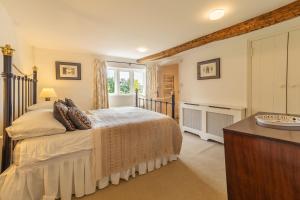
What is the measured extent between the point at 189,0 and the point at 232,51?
205 cm

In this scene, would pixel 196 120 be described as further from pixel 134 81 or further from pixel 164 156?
pixel 134 81

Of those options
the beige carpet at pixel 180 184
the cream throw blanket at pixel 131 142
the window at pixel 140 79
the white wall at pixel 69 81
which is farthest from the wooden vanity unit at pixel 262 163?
the window at pixel 140 79

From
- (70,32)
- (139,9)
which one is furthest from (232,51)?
(70,32)

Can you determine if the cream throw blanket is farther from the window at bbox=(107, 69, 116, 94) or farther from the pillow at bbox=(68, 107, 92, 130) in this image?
the window at bbox=(107, 69, 116, 94)

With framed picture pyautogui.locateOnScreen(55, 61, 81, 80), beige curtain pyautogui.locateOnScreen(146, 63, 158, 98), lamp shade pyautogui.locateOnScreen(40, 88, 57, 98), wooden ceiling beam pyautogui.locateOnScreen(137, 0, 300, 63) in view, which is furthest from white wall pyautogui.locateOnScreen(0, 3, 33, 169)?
beige curtain pyautogui.locateOnScreen(146, 63, 158, 98)

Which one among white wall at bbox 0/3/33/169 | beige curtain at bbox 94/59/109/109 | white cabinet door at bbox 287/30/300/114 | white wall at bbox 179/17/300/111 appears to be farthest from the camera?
beige curtain at bbox 94/59/109/109

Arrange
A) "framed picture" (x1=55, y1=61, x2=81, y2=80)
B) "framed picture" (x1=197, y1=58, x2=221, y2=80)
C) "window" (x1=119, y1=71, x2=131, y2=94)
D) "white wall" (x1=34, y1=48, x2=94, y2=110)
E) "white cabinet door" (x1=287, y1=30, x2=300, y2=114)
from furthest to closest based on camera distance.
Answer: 1. "window" (x1=119, y1=71, x2=131, y2=94)
2. "framed picture" (x1=55, y1=61, x2=81, y2=80)
3. "white wall" (x1=34, y1=48, x2=94, y2=110)
4. "framed picture" (x1=197, y1=58, x2=221, y2=80)
5. "white cabinet door" (x1=287, y1=30, x2=300, y2=114)

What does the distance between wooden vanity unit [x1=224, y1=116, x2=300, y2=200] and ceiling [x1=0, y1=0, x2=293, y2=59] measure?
169 centimetres

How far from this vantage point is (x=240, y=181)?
1.13 m

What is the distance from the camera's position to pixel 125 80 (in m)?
5.28

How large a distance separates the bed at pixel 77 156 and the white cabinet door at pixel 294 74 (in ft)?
6.83

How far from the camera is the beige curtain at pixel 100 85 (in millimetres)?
4445

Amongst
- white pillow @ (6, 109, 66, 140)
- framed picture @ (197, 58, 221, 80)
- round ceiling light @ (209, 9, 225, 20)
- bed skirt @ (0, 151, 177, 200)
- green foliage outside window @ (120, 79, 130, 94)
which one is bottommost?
bed skirt @ (0, 151, 177, 200)

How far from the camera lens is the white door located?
2689mm
